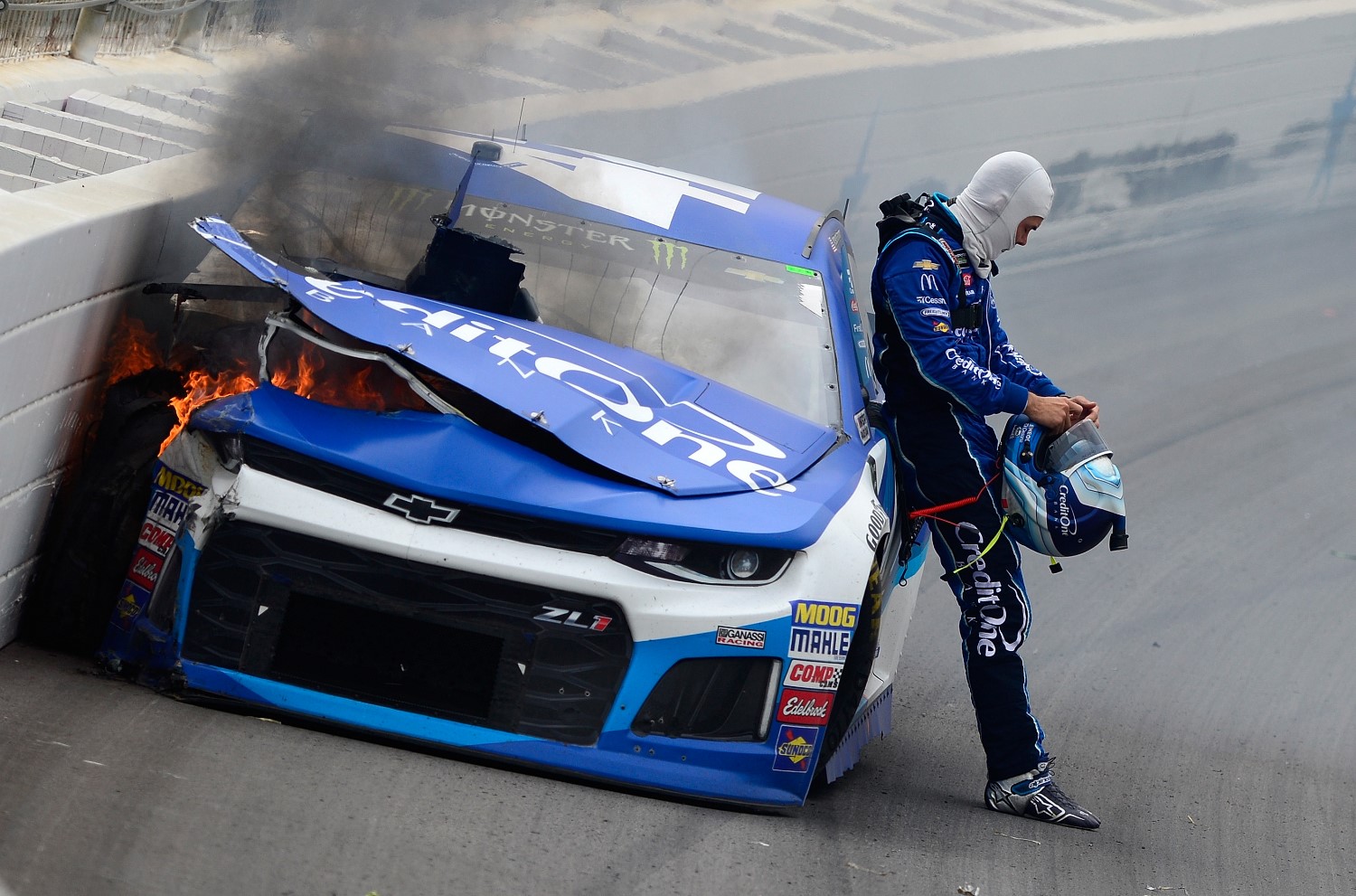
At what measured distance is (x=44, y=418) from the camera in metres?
4.66

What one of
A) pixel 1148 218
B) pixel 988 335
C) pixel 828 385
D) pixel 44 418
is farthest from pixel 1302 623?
pixel 1148 218

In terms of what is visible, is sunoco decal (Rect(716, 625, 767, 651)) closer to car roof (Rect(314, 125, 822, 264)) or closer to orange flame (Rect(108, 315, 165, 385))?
car roof (Rect(314, 125, 822, 264))

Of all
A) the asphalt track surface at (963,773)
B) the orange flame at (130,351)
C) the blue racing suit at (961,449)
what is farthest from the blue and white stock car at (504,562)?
the orange flame at (130,351)

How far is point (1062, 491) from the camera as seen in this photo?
4.86 m

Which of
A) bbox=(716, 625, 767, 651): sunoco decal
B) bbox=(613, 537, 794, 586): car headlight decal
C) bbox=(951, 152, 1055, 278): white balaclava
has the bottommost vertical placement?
bbox=(716, 625, 767, 651): sunoco decal

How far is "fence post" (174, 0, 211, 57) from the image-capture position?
12953mm

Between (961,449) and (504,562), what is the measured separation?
167 centimetres

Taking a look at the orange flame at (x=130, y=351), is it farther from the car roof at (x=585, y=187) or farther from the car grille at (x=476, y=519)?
the car grille at (x=476, y=519)

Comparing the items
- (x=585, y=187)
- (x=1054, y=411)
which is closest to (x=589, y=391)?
(x=585, y=187)

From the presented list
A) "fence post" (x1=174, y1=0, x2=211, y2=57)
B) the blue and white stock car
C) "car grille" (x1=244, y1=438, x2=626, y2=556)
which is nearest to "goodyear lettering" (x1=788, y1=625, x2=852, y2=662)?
the blue and white stock car

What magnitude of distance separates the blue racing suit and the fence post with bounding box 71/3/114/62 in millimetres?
7954

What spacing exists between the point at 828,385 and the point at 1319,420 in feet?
21.8

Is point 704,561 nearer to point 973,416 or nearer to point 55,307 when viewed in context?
point 973,416

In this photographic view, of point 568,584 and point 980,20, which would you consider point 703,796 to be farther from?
point 980,20
